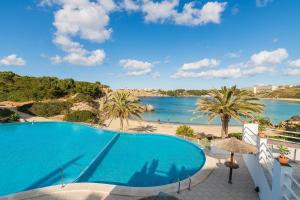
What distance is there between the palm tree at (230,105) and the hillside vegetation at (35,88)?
126 feet

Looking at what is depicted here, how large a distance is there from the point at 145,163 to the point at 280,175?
9.73m

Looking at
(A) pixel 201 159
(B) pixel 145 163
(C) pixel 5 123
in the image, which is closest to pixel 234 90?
(A) pixel 201 159

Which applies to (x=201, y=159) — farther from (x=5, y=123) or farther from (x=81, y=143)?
(x=5, y=123)

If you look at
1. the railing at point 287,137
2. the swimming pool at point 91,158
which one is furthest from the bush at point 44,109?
the railing at point 287,137

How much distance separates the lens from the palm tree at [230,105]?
18.4 m

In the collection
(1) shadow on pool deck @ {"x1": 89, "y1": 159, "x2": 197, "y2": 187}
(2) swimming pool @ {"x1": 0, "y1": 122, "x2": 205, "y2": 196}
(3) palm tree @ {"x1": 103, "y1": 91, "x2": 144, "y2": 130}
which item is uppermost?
(3) palm tree @ {"x1": 103, "y1": 91, "x2": 144, "y2": 130}

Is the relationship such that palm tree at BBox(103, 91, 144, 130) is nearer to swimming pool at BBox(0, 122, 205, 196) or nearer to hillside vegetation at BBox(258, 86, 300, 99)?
swimming pool at BBox(0, 122, 205, 196)

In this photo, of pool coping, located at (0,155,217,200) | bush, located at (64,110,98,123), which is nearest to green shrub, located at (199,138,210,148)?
pool coping, located at (0,155,217,200)

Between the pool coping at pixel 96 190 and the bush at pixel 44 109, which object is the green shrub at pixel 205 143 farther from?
the bush at pixel 44 109

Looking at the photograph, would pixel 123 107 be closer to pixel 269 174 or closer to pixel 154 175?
pixel 154 175

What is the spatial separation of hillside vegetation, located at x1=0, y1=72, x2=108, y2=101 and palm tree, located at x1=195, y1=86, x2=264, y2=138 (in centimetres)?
3830

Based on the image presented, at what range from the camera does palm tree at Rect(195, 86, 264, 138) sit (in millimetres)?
18359

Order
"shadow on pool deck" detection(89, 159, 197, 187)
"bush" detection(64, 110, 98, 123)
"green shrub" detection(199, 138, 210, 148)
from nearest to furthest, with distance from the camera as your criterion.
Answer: "shadow on pool deck" detection(89, 159, 197, 187), "green shrub" detection(199, 138, 210, 148), "bush" detection(64, 110, 98, 123)

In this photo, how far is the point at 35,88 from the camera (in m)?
47.3
